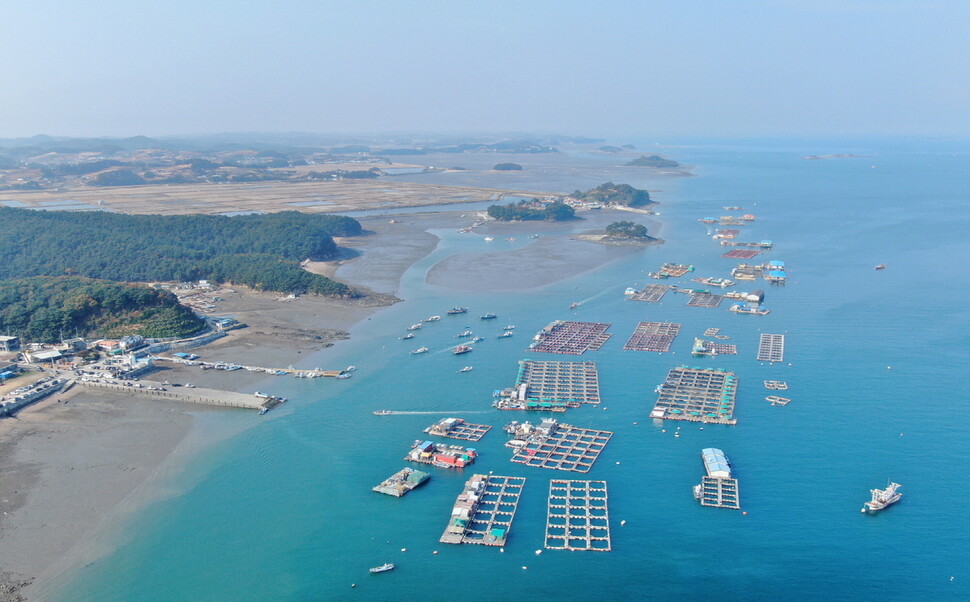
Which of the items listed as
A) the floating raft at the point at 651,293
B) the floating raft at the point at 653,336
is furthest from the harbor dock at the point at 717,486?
the floating raft at the point at 651,293

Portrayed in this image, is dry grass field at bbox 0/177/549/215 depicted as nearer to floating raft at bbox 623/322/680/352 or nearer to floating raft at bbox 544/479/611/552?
floating raft at bbox 623/322/680/352

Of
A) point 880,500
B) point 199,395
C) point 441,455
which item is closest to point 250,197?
point 199,395

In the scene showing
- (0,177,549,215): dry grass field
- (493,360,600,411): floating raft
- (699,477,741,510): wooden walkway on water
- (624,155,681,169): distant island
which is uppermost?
(624,155,681,169): distant island

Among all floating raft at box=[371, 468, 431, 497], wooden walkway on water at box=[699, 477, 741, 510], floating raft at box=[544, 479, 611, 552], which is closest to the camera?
floating raft at box=[544, 479, 611, 552]

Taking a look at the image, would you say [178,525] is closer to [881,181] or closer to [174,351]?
[174,351]

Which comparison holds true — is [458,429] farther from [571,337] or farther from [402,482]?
[571,337]

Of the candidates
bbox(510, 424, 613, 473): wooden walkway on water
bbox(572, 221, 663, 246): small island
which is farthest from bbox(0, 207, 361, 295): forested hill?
bbox(572, 221, 663, 246): small island
